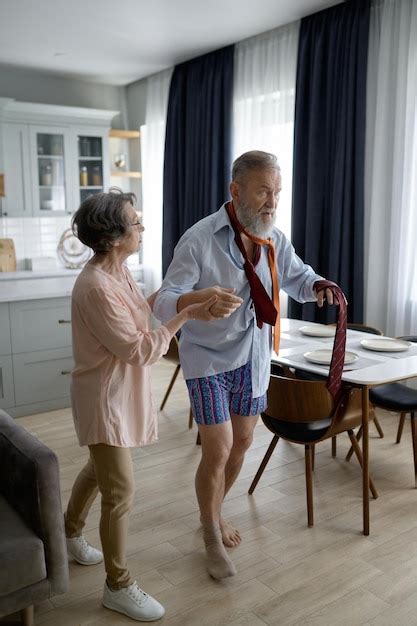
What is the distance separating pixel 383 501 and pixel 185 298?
5.15 ft

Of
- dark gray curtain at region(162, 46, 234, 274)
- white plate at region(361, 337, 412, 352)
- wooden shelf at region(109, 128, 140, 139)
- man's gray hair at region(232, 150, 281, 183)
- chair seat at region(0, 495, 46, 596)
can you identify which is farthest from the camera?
wooden shelf at region(109, 128, 140, 139)

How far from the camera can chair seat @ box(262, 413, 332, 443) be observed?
2.58 m

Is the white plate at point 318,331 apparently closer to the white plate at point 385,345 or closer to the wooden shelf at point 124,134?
the white plate at point 385,345

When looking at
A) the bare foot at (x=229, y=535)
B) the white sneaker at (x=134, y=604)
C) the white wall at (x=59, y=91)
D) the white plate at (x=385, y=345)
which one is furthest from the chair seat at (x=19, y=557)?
the white wall at (x=59, y=91)

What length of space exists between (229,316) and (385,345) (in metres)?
1.17

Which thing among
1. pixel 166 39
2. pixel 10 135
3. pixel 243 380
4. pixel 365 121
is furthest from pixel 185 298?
pixel 10 135

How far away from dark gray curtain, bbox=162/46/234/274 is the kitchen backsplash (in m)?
1.27

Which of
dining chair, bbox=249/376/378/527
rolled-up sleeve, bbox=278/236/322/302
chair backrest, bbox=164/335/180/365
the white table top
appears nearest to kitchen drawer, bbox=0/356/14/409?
chair backrest, bbox=164/335/180/365

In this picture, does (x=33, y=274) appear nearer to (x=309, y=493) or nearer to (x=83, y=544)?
(x=83, y=544)

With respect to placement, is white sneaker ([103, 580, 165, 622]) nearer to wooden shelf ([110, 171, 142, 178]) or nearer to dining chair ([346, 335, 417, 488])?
dining chair ([346, 335, 417, 488])

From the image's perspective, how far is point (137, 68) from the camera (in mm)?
6117

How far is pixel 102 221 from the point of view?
1.84m

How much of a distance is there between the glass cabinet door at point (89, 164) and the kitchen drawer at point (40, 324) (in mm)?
2564

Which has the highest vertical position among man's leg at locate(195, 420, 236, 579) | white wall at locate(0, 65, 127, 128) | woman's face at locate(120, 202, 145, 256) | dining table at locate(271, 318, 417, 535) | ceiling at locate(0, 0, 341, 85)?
ceiling at locate(0, 0, 341, 85)
